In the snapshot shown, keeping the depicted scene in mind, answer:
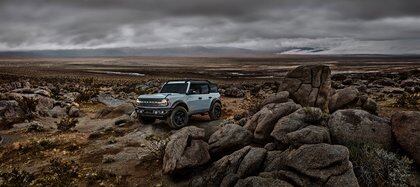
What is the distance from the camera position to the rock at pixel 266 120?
12.9 m

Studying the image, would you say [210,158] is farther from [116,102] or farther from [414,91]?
[414,91]

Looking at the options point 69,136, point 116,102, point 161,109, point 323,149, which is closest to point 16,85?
point 116,102

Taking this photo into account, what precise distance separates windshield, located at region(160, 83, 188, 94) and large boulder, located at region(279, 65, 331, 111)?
6100 mm

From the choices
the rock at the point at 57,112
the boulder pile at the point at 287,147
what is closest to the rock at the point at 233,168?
the boulder pile at the point at 287,147

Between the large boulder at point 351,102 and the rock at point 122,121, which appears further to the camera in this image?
the rock at point 122,121

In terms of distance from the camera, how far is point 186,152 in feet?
38.0

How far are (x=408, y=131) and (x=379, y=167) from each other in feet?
6.32

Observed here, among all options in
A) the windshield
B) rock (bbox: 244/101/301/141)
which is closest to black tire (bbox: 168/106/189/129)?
the windshield

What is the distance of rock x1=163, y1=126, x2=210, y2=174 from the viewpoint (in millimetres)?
11203

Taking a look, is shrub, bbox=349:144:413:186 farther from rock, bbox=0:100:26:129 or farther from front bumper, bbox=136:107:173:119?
rock, bbox=0:100:26:129

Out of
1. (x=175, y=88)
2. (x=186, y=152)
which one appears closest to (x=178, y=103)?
(x=175, y=88)

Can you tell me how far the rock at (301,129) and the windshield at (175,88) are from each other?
27.6 feet

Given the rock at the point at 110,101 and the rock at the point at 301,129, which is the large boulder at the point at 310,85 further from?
the rock at the point at 110,101

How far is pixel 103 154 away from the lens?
50.4 ft
